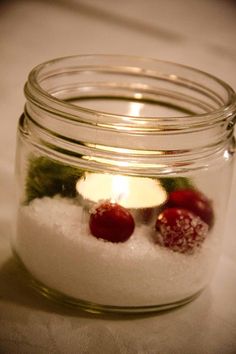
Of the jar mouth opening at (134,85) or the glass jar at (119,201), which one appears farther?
the jar mouth opening at (134,85)

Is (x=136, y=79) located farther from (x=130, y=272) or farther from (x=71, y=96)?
(x=130, y=272)

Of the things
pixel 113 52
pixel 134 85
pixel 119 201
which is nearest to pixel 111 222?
pixel 119 201

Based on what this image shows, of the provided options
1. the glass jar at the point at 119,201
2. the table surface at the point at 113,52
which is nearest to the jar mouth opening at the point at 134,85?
the glass jar at the point at 119,201

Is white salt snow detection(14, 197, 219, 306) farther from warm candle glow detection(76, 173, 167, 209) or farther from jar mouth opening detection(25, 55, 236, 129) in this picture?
jar mouth opening detection(25, 55, 236, 129)

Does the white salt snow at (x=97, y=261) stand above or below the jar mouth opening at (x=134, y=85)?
below

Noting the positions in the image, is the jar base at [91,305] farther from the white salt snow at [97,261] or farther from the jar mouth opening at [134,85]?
the jar mouth opening at [134,85]
